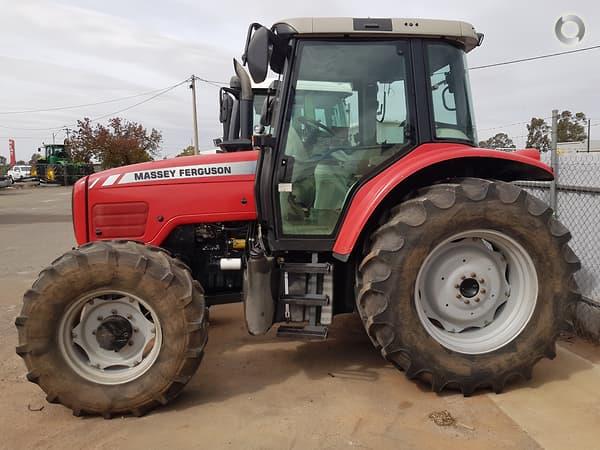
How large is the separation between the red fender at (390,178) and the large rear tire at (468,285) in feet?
Result: 0.49

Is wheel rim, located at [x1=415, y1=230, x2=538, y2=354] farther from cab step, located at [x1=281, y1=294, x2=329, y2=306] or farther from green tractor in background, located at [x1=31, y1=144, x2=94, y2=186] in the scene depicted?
green tractor in background, located at [x1=31, y1=144, x2=94, y2=186]

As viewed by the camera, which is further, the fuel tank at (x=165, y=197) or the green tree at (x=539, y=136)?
the green tree at (x=539, y=136)

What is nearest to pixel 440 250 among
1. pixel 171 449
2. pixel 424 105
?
pixel 424 105

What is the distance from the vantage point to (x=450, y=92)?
3309mm

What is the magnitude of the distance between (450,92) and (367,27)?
74 cm

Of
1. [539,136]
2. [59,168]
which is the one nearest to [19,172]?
[59,168]

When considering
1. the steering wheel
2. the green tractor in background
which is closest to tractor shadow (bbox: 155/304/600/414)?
the steering wheel

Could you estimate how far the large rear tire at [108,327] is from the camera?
2.81 metres

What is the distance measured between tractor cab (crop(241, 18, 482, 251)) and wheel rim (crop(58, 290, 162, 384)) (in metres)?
0.98

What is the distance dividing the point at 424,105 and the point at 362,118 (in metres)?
0.42

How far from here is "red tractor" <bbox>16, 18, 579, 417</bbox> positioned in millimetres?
2865

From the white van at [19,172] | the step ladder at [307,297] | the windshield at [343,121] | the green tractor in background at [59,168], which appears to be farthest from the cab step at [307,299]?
the white van at [19,172]

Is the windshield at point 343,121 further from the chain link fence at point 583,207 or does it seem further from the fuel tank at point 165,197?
the chain link fence at point 583,207

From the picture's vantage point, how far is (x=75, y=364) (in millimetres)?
2914
